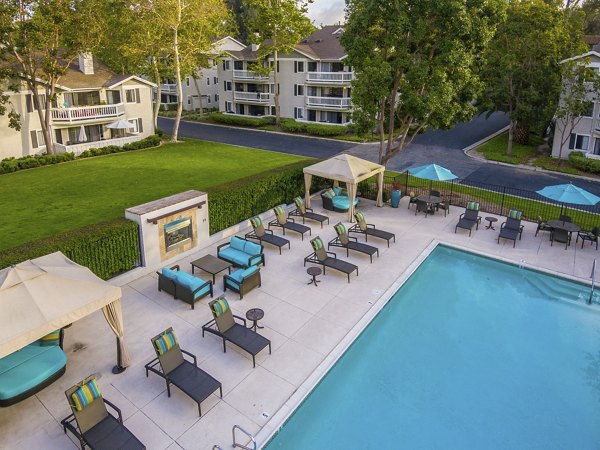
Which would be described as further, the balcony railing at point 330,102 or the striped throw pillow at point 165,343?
the balcony railing at point 330,102

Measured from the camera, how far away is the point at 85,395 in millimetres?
9531

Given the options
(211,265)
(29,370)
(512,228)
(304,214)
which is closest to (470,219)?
(512,228)

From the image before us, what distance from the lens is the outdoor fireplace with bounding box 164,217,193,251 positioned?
701 inches

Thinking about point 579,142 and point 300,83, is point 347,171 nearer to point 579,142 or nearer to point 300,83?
point 579,142

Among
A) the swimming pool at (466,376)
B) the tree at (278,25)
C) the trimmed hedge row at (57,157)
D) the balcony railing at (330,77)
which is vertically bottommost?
the swimming pool at (466,376)

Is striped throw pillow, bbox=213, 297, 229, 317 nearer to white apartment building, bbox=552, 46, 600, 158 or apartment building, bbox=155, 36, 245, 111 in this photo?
white apartment building, bbox=552, 46, 600, 158

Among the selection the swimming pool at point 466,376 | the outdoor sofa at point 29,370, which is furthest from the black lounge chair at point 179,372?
the outdoor sofa at point 29,370

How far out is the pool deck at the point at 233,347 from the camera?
10114 millimetres

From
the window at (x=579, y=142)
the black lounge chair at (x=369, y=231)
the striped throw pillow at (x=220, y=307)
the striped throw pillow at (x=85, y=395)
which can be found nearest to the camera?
the striped throw pillow at (x=85, y=395)

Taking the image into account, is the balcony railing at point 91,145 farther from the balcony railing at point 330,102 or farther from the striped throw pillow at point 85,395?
the striped throw pillow at point 85,395

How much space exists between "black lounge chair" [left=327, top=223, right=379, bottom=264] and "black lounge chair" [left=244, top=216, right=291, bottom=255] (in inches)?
83.0

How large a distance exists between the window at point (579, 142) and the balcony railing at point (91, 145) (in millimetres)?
37989

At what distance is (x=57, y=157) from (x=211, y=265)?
24.2 m

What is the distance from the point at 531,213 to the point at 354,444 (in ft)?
62.9
